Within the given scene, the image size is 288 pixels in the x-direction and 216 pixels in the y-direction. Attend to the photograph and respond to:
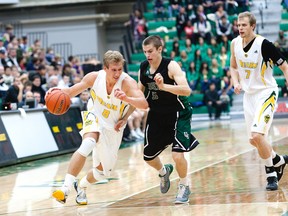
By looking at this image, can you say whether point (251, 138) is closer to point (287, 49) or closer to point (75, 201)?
point (75, 201)

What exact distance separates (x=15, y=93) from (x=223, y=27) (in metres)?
12.7

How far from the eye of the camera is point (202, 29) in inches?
1083

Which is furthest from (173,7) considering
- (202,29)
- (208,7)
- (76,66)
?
(76,66)

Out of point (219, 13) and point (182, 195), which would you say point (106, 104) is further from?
point (219, 13)

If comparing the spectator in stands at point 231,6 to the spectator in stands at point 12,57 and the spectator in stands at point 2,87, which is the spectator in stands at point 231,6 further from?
the spectator in stands at point 2,87

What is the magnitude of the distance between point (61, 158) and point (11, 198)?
5.27 meters

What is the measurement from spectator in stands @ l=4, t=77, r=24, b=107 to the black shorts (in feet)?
23.3

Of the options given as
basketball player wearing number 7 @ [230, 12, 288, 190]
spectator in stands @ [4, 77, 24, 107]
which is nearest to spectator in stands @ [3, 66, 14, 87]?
spectator in stands @ [4, 77, 24, 107]

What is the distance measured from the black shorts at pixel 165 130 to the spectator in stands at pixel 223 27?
61.3 feet

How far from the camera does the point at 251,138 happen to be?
898 cm

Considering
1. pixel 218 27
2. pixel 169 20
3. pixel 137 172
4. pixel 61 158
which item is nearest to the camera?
pixel 137 172

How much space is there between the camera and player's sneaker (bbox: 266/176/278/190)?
900 cm

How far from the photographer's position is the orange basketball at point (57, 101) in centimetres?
833

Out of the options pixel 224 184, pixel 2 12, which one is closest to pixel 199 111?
pixel 2 12
